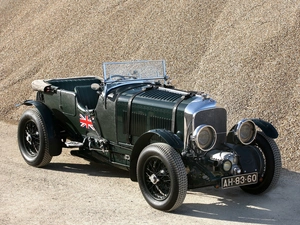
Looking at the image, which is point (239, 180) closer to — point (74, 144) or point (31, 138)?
point (74, 144)

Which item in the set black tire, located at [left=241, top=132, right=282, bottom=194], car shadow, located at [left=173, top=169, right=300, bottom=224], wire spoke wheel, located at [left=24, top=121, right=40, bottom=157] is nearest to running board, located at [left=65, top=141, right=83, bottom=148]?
wire spoke wheel, located at [left=24, top=121, right=40, bottom=157]

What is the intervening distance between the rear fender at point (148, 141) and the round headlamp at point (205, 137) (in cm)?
25

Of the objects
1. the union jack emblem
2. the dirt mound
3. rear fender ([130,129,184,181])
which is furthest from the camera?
the dirt mound

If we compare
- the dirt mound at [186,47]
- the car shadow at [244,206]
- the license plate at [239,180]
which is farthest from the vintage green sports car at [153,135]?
the dirt mound at [186,47]

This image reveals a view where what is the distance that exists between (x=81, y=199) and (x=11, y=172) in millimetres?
1857

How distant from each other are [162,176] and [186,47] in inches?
303

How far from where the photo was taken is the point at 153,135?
Answer: 7.34m

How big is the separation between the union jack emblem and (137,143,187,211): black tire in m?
1.66

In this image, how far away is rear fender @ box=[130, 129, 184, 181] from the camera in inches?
271

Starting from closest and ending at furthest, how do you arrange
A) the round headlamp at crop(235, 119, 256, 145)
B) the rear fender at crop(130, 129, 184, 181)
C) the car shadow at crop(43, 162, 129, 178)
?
the rear fender at crop(130, 129, 184, 181), the round headlamp at crop(235, 119, 256, 145), the car shadow at crop(43, 162, 129, 178)

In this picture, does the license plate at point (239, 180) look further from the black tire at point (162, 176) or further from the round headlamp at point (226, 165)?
the black tire at point (162, 176)

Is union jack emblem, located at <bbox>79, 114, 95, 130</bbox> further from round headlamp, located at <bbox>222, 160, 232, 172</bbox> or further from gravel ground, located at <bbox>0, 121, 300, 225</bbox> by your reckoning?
round headlamp, located at <bbox>222, 160, 232, 172</bbox>

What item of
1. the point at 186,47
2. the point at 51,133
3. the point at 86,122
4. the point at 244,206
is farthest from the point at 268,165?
the point at 186,47

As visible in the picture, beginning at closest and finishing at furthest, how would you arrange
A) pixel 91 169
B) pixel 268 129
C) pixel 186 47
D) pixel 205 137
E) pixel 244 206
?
pixel 205 137 < pixel 244 206 < pixel 268 129 < pixel 91 169 < pixel 186 47
